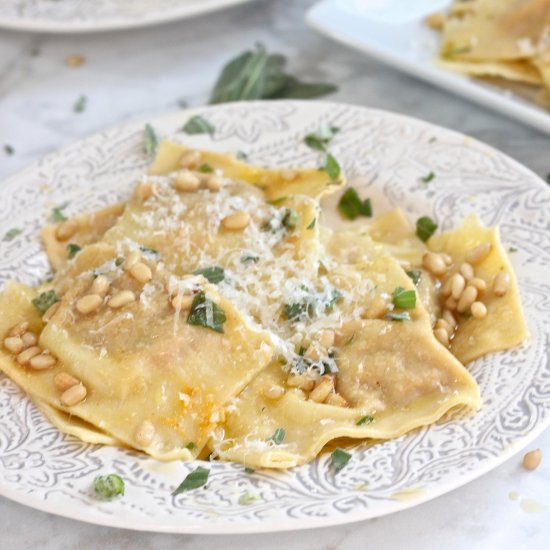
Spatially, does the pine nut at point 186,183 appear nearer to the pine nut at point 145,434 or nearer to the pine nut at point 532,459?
the pine nut at point 145,434

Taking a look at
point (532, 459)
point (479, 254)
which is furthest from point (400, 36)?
point (532, 459)

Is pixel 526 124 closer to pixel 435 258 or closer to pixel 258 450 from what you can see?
pixel 435 258

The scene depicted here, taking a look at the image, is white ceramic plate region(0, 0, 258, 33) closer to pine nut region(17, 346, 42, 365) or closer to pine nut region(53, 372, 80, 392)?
pine nut region(17, 346, 42, 365)

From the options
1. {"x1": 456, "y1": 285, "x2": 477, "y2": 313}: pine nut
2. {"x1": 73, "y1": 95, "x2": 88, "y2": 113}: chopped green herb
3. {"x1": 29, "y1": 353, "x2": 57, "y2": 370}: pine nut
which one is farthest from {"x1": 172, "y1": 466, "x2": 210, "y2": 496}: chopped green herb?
{"x1": 73, "y1": 95, "x2": 88, "y2": 113}: chopped green herb

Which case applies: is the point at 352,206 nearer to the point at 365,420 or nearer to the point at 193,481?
the point at 365,420

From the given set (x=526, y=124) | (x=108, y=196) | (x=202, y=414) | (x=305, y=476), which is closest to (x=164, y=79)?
(x=108, y=196)
